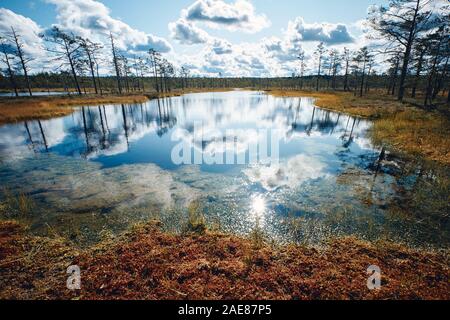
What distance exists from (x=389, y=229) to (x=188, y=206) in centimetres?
615

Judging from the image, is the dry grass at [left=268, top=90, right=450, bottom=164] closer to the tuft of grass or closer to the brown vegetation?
the brown vegetation

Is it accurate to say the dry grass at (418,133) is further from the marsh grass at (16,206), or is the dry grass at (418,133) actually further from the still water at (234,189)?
the marsh grass at (16,206)

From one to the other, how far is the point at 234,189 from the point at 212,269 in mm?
4302

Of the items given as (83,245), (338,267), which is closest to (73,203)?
(83,245)

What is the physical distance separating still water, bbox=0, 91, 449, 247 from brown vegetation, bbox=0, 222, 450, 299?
25.8 inches

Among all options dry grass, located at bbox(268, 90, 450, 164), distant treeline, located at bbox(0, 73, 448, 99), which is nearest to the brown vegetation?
dry grass, located at bbox(268, 90, 450, 164)

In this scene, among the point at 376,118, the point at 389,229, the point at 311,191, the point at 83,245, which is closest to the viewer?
the point at 83,245

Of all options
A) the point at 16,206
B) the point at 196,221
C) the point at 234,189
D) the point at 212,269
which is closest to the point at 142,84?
the point at 16,206

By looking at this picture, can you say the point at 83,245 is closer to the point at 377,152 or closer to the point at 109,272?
the point at 109,272

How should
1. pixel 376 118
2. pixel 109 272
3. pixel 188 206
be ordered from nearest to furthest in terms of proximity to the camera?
pixel 109 272 < pixel 188 206 < pixel 376 118

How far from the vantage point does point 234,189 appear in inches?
348

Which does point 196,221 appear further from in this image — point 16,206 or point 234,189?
point 16,206

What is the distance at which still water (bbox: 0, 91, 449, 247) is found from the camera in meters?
6.46

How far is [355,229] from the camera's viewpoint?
20.6 feet
